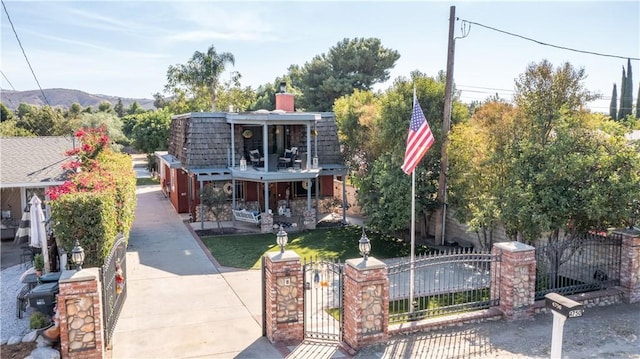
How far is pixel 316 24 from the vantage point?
15688 millimetres

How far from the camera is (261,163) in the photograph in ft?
67.4

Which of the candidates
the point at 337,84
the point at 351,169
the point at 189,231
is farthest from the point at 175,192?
the point at 337,84

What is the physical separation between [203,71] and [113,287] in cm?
3596

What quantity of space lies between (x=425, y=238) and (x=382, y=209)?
2.56 m

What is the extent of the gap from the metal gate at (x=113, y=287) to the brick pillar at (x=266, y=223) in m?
8.04

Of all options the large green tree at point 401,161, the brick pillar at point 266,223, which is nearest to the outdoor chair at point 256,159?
the brick pillar at point 266,223

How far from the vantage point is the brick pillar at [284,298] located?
8.56 meters

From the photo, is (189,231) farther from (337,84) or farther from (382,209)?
(337,84)

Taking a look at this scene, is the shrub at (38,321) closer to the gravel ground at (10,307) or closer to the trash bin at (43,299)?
the trash bin at (43,299)

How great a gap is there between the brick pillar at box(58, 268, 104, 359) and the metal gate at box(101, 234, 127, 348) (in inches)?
29.8

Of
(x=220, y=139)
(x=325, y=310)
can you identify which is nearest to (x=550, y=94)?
(x=325, y=310)

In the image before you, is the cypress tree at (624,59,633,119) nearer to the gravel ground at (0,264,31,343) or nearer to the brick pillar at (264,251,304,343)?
the brick pillar at (264,251,304,343)

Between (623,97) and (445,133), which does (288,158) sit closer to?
(445,133)

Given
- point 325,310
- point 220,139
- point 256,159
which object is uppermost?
point 220,139
